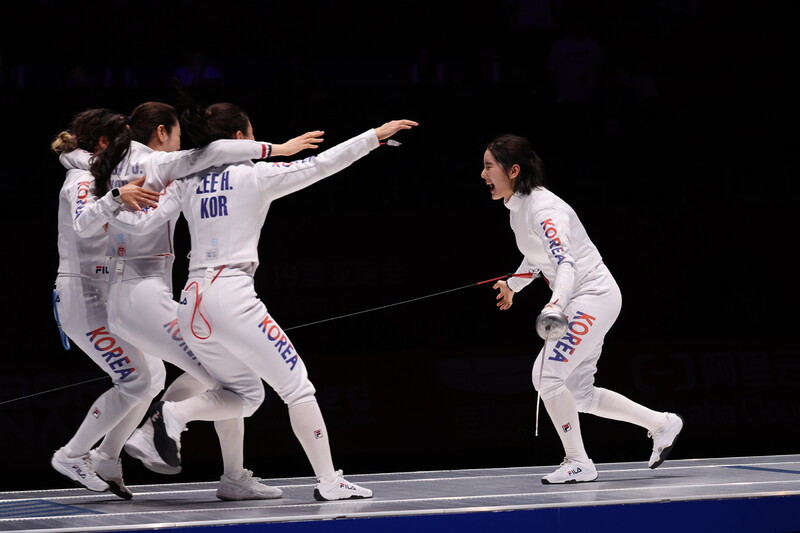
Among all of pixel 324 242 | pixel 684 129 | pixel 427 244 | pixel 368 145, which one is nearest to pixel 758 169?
pixel 684 129

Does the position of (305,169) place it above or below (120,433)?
above

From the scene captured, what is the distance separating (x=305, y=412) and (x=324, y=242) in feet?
10.6

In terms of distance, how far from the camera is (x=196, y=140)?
362 centimetres

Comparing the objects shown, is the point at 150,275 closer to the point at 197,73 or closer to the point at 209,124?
the point at 209,124

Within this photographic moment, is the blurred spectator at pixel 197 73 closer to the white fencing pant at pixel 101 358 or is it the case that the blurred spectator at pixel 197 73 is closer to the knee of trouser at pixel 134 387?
the white fencing pant at pixel 101 358

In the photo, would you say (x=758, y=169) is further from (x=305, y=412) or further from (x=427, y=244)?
(x=305, y=412)

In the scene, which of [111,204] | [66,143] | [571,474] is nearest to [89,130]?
[66,143]

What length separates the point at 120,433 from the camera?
391cm

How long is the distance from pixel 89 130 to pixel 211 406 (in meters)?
1.23

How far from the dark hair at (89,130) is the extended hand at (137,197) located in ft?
1.58

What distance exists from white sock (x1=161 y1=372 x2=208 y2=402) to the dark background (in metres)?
2.60

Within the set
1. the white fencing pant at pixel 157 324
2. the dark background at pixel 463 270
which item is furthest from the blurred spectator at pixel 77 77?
the white fencing pant at pixel 157 324

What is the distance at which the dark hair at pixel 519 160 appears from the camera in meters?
4.12

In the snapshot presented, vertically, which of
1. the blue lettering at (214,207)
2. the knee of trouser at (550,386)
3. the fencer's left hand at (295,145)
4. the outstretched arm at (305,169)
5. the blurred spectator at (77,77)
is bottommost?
the knee of trouser at (550,386)
